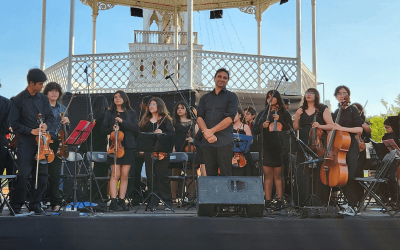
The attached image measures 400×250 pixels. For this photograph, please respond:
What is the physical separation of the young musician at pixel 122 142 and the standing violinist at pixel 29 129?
1047mm

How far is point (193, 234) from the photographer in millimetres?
3943

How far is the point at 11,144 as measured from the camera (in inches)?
271

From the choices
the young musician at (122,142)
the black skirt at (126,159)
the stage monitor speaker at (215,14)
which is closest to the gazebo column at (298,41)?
the stage monitor speaker at (215,14)

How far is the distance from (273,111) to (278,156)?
73 cm

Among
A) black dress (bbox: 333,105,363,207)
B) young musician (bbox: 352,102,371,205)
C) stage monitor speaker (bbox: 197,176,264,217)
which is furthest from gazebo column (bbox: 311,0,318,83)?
stage monitor speaker (bbox: 197,176,264,217)

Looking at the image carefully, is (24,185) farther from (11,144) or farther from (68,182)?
(68,182)

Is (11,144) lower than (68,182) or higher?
higher

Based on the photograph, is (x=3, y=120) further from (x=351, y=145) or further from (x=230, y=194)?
(x=351, y=145)

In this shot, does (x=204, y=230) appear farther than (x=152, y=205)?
No

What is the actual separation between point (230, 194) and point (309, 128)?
2.18 meters

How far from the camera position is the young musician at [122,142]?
6980 millimetres

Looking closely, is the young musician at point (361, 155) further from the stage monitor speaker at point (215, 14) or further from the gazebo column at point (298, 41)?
the stage monitor speaker at point (215, 14)

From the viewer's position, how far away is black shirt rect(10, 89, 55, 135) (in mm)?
6059

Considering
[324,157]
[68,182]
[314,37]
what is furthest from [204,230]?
[314,37]
